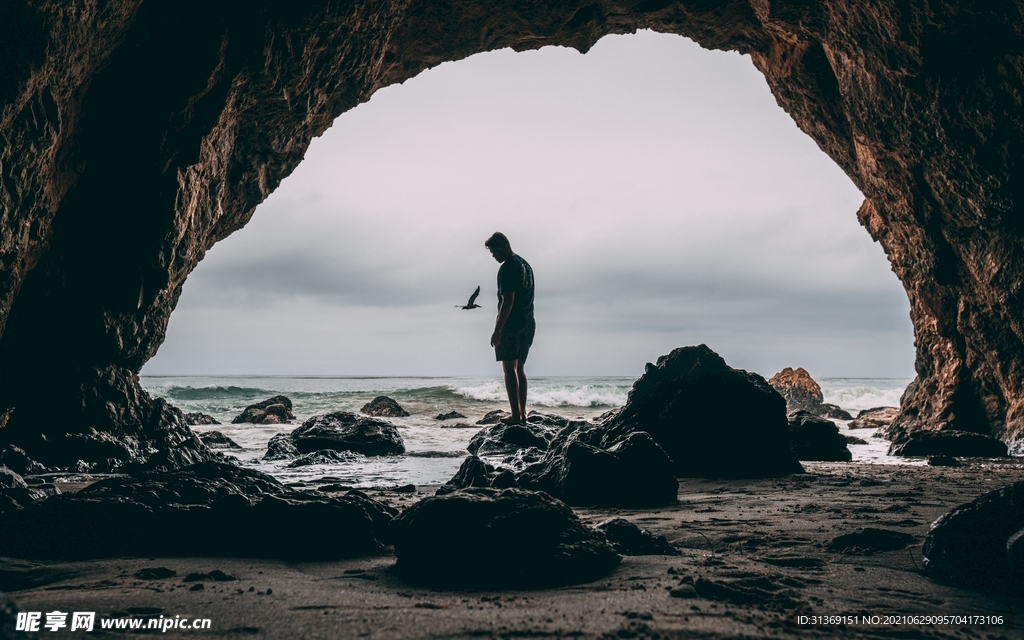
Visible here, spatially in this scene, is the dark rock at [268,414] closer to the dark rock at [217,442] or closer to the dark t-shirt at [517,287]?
the dark rock at [217,442]

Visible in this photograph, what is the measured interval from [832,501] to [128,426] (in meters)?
5.87

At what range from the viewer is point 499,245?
7.29 metres

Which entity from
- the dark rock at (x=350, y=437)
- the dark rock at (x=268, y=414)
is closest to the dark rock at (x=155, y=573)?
the dark rock at (x=350, y=437)

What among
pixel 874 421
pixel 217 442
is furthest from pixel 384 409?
pixel 874 421

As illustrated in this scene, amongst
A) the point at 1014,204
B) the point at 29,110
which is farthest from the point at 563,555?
the point at 1014,204

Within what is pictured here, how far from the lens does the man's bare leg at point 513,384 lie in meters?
7.09

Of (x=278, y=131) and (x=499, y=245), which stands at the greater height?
(x=278, y=131)

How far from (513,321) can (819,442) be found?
11.4 feet

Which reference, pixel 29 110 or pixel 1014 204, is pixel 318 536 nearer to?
pixel 29 110

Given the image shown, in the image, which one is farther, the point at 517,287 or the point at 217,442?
the point at 217,442

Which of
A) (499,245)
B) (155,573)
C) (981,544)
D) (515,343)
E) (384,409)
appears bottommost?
(384,409)

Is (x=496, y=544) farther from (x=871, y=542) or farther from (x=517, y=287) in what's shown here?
(x=517, y=287)

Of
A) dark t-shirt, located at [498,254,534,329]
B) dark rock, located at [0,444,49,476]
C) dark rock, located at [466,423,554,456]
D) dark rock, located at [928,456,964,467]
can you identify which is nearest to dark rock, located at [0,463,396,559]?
dark rock, located at [0,444,49,476]

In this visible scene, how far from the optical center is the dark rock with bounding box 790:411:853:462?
600 cm
